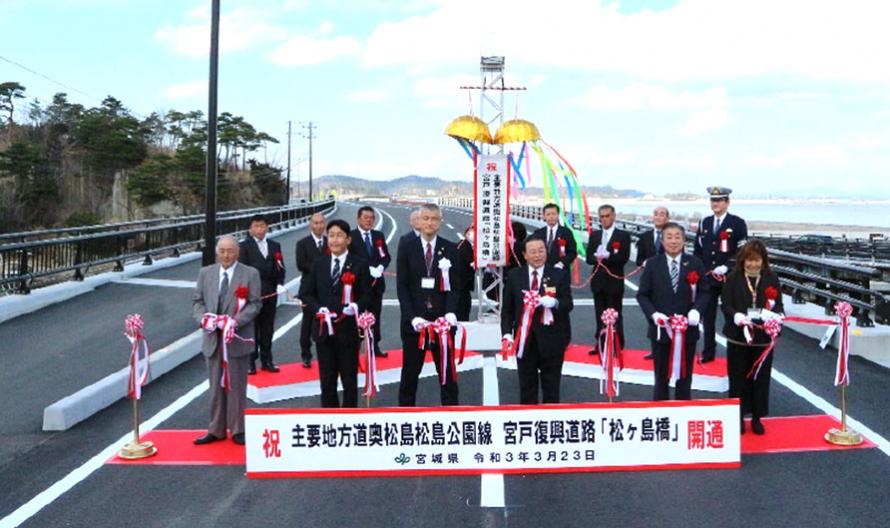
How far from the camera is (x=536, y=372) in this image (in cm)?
616

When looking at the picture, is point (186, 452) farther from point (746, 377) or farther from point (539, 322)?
point (746, 377)

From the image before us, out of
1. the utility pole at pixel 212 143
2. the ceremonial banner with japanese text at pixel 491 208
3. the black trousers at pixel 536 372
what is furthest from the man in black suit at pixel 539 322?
the utility pole at pixel 212 143

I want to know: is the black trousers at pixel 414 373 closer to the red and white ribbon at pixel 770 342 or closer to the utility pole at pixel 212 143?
the red and white ribbon at pixel 770 342

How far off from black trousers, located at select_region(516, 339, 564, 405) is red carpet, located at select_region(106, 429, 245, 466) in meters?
2.26

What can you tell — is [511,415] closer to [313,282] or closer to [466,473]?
[466,473]

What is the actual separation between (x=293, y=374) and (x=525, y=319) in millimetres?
3131

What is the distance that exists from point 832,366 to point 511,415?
5.29 metres

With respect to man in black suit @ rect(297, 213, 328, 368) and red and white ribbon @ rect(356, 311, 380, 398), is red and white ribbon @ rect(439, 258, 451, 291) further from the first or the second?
man in black suit @ rect(297, 213, 328, 368)

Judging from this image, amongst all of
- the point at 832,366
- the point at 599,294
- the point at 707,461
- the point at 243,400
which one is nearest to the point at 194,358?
the point at 243,400

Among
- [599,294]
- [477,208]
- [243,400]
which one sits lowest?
[243,400]

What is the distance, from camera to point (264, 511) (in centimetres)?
483

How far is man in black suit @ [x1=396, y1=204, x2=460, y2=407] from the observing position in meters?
6.41

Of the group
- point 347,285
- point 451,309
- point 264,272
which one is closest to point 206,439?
point 347,285

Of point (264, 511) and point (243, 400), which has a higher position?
point (243, 400)
